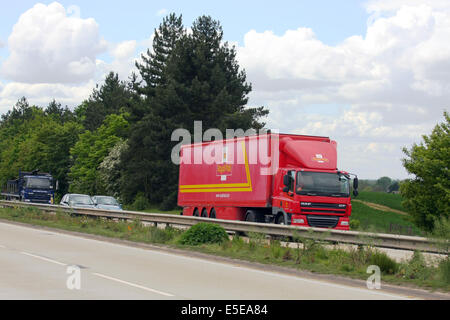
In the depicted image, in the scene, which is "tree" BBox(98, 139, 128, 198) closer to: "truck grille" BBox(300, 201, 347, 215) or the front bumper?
the front bumper

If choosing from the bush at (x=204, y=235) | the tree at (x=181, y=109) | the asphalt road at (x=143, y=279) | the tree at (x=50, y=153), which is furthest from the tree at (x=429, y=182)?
the tree at (x=50, y=153)

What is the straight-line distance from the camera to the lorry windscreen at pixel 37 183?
58219 mm

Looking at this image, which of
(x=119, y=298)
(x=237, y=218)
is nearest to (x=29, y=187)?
(x=237, y=218)

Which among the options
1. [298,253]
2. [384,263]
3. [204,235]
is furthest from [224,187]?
[384,263]

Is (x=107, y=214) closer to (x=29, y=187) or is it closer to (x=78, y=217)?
(x=78, y=217)

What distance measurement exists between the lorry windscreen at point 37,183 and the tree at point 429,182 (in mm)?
30011

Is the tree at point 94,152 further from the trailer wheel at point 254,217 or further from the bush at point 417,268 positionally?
the bush at point 417,268

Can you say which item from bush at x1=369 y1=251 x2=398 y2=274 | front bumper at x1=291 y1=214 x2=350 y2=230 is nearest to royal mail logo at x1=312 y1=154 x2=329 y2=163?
front bumper at x1=291 y1=214 x2=350 y2=230

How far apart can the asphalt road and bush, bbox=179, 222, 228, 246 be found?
2.25 metres

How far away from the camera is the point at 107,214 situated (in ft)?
101

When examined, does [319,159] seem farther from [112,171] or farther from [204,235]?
[112,171]

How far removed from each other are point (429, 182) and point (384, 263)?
3993 centimetres

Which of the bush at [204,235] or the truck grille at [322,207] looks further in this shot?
the truck grille at [322,207]
